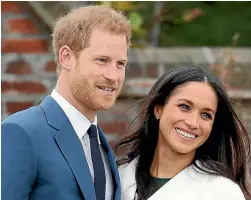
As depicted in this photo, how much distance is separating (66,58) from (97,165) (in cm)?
44

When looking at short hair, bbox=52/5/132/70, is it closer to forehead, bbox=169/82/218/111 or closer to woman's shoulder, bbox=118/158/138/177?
forehead, bbox=169/82/218/111

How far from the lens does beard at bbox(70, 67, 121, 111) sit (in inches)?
129

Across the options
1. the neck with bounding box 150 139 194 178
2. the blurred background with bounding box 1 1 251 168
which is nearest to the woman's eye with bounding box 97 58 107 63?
the neck with bounding box 150 139 194 178

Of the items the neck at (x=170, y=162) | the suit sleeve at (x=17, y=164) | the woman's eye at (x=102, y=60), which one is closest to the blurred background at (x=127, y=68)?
the neck at (x=170, y=162)

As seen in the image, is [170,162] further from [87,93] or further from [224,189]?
[87,93]

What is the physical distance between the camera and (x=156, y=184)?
3750mm

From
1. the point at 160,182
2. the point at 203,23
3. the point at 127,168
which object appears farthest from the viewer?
the point at 203,23

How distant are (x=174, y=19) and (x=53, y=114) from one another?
308 centimetres

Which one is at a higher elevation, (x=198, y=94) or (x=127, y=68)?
(x=198, y=94)

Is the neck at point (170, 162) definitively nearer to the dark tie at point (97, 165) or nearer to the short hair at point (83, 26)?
the dark tie at point (97, 165)

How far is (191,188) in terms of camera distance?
11.8 ft

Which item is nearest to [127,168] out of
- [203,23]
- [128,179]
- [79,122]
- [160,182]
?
[128,179]

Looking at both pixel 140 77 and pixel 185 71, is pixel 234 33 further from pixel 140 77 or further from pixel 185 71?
pixel 185 71

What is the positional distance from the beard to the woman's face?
0.43 meters
